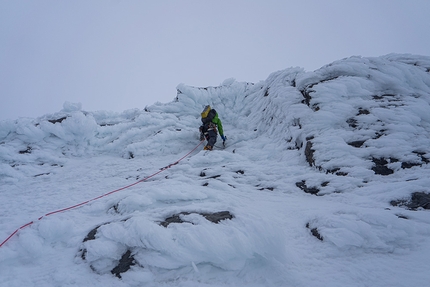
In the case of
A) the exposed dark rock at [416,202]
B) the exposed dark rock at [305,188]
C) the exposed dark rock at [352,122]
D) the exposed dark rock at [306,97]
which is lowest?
the exposed dark rock at [305,188]

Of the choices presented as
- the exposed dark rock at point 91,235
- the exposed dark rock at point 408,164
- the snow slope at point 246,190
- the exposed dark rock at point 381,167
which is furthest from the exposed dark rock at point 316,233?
the exposed dark rock at point 91,235

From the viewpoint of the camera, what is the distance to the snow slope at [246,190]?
275cm

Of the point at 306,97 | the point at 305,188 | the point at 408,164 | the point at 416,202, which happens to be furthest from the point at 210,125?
the point at 416,202

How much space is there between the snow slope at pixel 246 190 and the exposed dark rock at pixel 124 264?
0.02 meters

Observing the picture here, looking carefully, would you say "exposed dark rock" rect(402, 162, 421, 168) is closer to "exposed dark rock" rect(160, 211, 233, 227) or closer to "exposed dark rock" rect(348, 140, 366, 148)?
"exposed dark rock" rect(348, 140, 366, 148)

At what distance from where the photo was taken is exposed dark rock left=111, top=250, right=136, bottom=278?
9.16ft

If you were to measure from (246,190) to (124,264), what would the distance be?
10.6 feet

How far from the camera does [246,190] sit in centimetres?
542

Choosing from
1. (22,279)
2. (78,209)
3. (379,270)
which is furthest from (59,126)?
(379,270)

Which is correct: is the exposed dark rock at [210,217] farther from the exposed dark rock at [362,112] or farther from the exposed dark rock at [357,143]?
the exposed dark rock at [362,112]

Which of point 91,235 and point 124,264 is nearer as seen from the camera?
point 124,264

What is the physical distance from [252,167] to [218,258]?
4.19m

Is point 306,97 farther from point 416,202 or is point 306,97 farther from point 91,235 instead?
point 91,235

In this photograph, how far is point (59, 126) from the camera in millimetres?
9242
